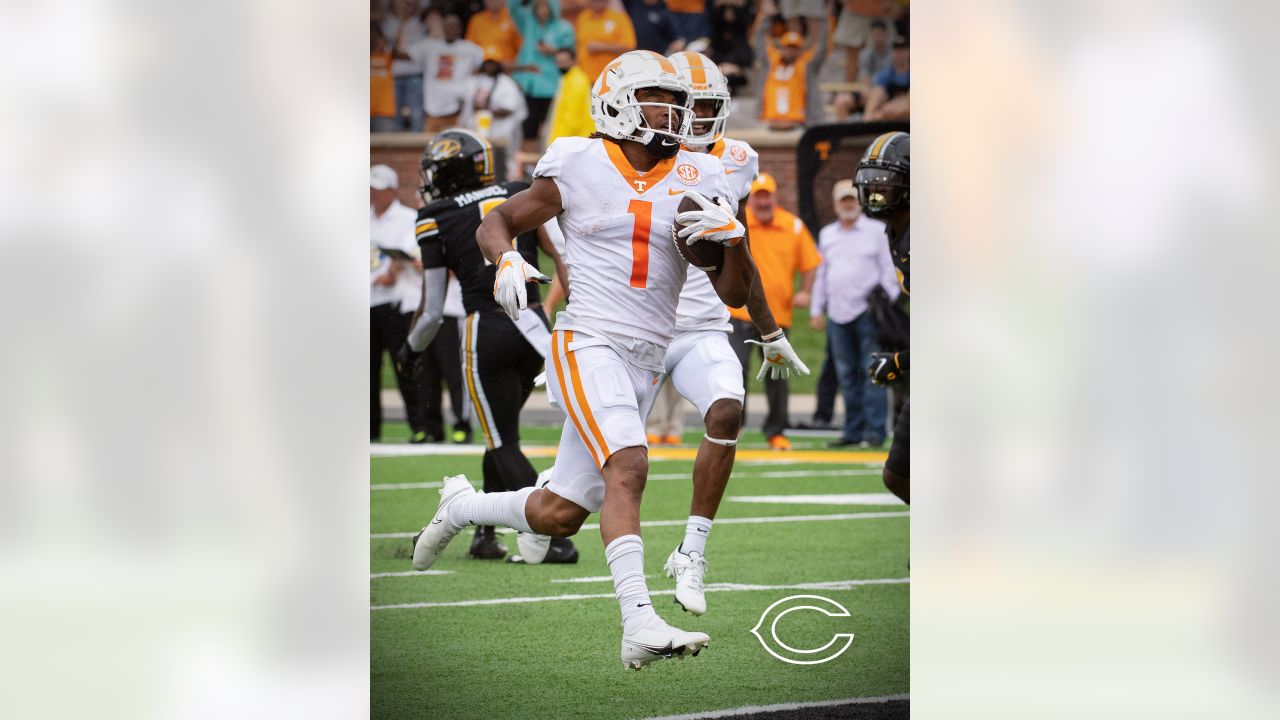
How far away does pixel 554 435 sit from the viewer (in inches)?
402

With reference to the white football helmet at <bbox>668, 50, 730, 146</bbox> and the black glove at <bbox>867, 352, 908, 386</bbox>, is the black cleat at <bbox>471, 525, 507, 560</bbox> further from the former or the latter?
the white football helmet at <bbox>668, 50, 730, 146</bbox>

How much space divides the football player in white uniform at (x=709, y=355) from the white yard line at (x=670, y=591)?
572 millimetres

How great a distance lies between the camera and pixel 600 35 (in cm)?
1334

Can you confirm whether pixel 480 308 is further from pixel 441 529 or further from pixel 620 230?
pixel 620 230

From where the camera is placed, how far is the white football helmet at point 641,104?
392cm

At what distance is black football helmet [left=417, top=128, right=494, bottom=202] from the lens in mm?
5688

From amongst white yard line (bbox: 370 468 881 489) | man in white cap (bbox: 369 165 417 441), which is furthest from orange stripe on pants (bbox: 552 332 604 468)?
man in white cap (bbox: 369 165 417 441)

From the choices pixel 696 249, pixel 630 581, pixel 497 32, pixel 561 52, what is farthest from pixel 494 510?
pixel 497 32

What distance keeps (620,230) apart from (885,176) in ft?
4.79

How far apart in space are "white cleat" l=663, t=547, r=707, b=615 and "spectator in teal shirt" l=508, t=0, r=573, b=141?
936cm
